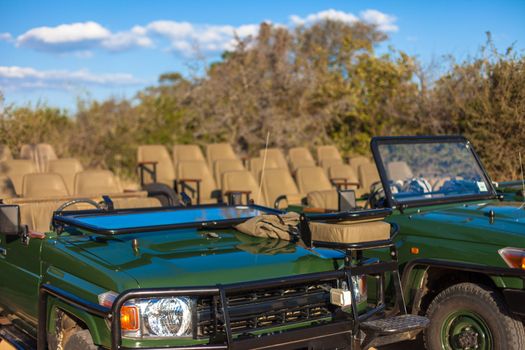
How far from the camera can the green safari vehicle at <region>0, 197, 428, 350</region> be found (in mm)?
3414

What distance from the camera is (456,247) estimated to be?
4.95m

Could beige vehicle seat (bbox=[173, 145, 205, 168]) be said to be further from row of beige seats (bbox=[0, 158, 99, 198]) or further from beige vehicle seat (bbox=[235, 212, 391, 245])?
beige vehicle seat (bbox=[235, 212, 391, 245])

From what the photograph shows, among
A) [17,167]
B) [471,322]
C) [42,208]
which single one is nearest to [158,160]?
[17,167]

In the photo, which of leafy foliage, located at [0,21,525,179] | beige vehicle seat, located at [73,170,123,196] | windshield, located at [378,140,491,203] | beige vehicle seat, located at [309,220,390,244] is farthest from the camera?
leafy foliage, located at [0,21,525,179]

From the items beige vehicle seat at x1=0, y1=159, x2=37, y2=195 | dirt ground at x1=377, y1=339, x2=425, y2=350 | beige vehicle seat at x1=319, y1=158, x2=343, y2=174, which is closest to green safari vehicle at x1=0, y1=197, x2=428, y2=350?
dirt ground at x1=377, y1=339, x2=425, y2=350

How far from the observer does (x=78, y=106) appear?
21781 mm

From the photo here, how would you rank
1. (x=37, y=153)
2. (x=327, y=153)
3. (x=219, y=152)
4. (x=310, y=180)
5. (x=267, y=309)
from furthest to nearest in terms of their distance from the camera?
(x=327, y=153) < (x=219, y=152) < (x=37, y=153) < (x=310, y=180) < (x=267, y=309)

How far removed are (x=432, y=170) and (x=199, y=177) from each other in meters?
7.70

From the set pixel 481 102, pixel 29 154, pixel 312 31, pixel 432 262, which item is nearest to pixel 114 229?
pixel 432 262

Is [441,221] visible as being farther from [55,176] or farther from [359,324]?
[55,176]

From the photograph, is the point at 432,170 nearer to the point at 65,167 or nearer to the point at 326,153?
the point at 65,167

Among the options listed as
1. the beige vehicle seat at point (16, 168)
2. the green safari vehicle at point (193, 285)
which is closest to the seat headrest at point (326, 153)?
the beige vehicle seat at point (16, 168)

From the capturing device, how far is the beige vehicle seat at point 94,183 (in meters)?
9.63

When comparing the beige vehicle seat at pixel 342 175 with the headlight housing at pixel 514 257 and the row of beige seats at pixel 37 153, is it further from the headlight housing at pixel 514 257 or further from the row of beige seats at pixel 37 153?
the headlight housing at pixel 514 257
